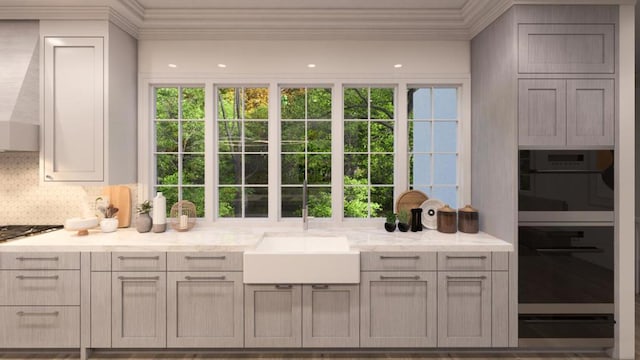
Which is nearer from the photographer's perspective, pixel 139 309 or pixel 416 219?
pixel 139 309

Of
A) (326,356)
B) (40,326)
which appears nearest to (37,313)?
(40,326)

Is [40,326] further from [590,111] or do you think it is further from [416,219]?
[590,111]

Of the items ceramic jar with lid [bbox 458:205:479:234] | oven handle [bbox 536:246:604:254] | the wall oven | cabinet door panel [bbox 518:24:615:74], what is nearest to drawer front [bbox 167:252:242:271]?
ceramic jar with lid [bbox 458:205:479:234]

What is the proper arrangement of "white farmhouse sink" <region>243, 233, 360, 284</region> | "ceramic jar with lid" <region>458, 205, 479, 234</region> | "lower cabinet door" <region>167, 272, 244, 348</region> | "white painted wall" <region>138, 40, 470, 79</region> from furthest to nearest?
"white painted wall" <region>138, 40, 470, 79</region>, "ceramic jar with lid" <region>458, 205, 479, 234</region>, "lower cabinet door" <region>167, 272, 244, 348</region>, "white farmhouse sink" <region>243, 233, 360, 284</region>

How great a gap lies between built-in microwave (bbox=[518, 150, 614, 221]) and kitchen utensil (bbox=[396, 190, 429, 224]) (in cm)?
85

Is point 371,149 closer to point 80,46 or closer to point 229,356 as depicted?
point 229,356

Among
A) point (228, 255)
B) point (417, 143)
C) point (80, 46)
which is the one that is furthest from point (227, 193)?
point (417, 143)

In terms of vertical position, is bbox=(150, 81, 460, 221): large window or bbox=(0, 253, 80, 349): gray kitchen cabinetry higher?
bbox=(150, 81, 460, 221): large window

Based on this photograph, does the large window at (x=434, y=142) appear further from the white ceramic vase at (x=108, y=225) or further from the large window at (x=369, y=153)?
the white ceramic vase at (x=108, y=225)

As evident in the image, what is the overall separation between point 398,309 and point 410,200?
1.02 meters

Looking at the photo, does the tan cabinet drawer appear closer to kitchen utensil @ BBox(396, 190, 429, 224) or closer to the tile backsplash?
the tile backsplash

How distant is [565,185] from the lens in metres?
Result: 2.48

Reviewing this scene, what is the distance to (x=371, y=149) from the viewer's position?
129 inches

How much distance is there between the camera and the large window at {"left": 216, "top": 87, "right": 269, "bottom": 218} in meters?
3.26
